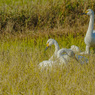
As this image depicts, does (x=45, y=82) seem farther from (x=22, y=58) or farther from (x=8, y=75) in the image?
(x=22, y=58)

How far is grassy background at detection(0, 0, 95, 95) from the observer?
3290 mm

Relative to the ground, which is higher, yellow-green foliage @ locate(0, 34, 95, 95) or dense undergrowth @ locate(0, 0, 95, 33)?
dense undergrowth @ locate(0, 0, 95, 33)

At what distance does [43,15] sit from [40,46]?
2.75 metres

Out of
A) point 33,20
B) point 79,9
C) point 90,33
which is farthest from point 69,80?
point 79,9

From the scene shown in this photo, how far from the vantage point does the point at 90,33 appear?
5.98 m

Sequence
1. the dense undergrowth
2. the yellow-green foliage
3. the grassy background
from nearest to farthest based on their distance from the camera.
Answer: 1. the yellow-green foliage
2. the grassy background
3. the dense undergrowth

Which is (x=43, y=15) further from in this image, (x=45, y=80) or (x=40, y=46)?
(x=45, y=80)

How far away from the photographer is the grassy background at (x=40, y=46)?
10.8 feet

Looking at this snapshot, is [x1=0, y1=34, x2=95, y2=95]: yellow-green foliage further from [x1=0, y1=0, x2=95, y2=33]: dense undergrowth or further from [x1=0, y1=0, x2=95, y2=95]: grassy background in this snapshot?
[x1=0, y1=0, x2=95, y2=33]: dense undergrowth

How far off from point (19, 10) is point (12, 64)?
5017mm

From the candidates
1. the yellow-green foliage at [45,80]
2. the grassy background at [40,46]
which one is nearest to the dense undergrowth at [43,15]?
the grassy background at [40,46]

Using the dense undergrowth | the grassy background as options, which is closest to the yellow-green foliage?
the grassy background

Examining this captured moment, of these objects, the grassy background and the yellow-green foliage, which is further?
the grassy background

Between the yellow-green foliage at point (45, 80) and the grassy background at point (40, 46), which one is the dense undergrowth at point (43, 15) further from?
the yellow-green foliage at point (45, 80)
